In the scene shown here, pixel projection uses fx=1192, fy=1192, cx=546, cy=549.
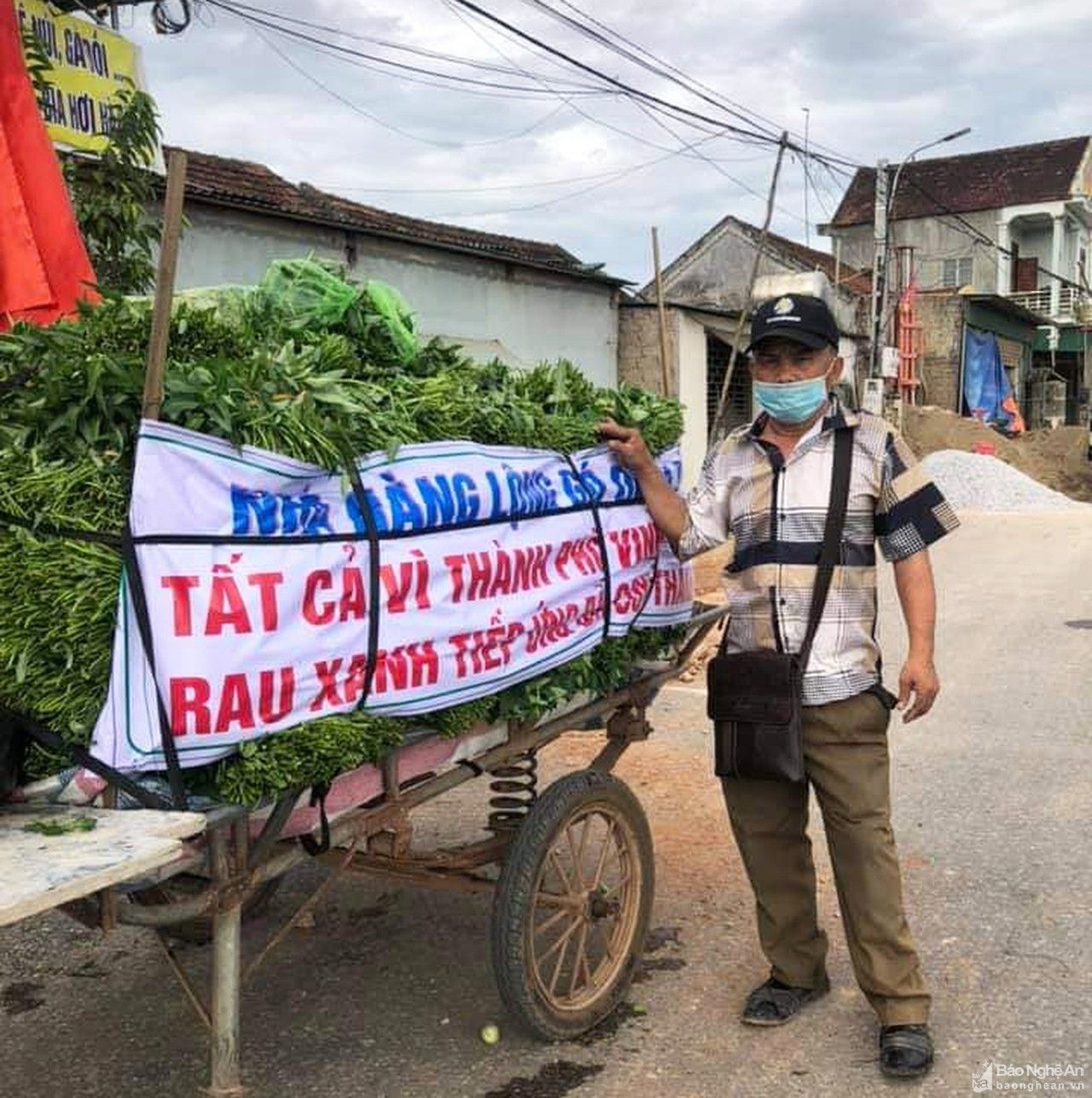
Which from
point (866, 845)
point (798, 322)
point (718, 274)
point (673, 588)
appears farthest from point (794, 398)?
point (718, 274)

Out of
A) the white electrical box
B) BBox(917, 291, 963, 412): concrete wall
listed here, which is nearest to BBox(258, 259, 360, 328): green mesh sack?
the white electrical box

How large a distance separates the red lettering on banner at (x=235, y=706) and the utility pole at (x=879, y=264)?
64.1 ft

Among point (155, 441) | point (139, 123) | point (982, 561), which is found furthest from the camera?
point (982, 561)

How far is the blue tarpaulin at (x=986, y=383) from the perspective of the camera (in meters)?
31.5

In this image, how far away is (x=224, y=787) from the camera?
2.24m

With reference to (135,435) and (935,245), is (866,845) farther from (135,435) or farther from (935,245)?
(935,245)

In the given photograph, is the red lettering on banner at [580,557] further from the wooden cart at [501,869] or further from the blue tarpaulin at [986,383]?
the blue tarpaulin at [986,383]

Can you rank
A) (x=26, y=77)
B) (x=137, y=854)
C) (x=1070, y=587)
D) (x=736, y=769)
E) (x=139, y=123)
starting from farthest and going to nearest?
1. (x=1070, y=587)
2. (x=139, y=123)
3. (x=26, y=77)
4. (x=736, y=769)
5. (x=137, y=854)

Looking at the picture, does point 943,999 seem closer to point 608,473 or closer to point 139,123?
point 608,473

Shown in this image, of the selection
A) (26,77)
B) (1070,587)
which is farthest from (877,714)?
(1070,587)

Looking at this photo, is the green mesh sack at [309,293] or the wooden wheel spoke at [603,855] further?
the wooden wheel spoke at [603,855]

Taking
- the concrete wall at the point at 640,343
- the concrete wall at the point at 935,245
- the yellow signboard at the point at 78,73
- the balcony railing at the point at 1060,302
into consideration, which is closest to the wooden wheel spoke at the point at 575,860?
the yellow signboard at the point at 78,73

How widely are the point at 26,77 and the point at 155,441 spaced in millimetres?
2881

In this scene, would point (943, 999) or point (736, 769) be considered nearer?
point (736, 769)
